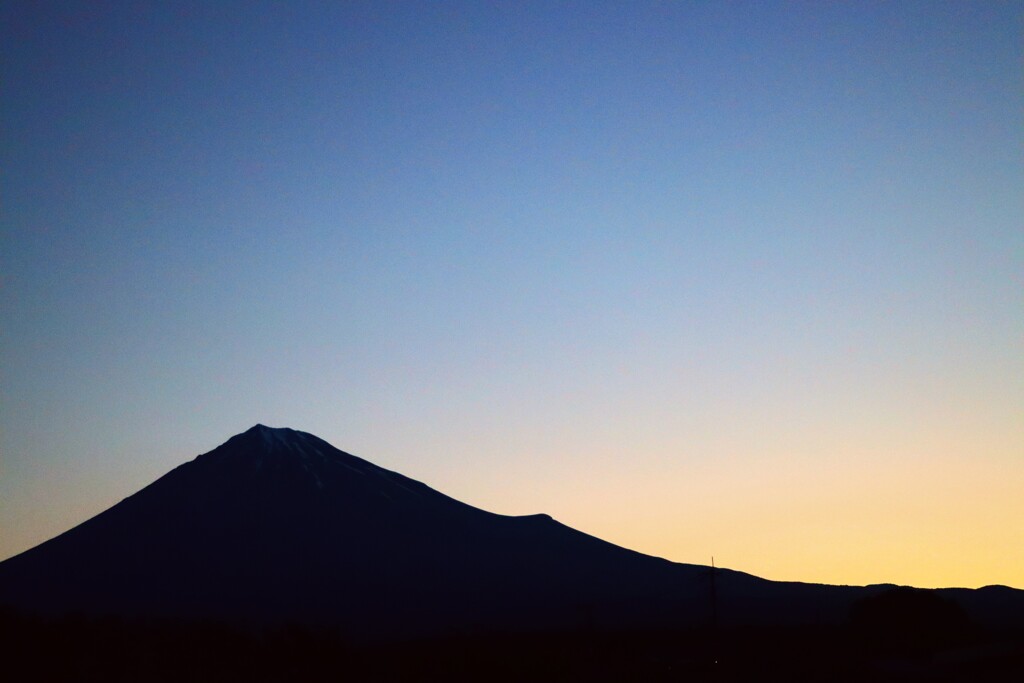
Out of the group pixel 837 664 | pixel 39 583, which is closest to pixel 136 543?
pixel 39 583

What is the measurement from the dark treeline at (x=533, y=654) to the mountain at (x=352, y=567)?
1873cm

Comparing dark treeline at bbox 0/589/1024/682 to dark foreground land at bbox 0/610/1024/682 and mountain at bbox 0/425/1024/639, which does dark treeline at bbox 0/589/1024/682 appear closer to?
dark foreground land at bbox 0/610/1024/682

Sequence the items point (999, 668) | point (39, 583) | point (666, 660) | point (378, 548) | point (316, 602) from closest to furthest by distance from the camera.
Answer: point (999, 668)
point (666, 660)
point (316, 602)
point (39, 583)
point (378, 548)

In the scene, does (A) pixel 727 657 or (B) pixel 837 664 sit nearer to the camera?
(B) pixel 837 664

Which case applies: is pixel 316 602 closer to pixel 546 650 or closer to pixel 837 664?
pixel 546 650

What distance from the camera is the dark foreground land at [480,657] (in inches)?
1713

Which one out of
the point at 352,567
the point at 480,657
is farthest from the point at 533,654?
the point at 352,567

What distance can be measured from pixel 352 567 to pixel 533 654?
51.0m

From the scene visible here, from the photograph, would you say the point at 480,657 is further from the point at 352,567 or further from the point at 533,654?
the point at 352,567

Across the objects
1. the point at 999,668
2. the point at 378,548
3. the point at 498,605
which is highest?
the point at 378,548

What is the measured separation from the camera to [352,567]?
323ft

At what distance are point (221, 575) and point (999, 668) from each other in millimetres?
71307

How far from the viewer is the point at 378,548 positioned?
102125mm

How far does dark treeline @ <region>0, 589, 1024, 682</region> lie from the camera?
143 ft
